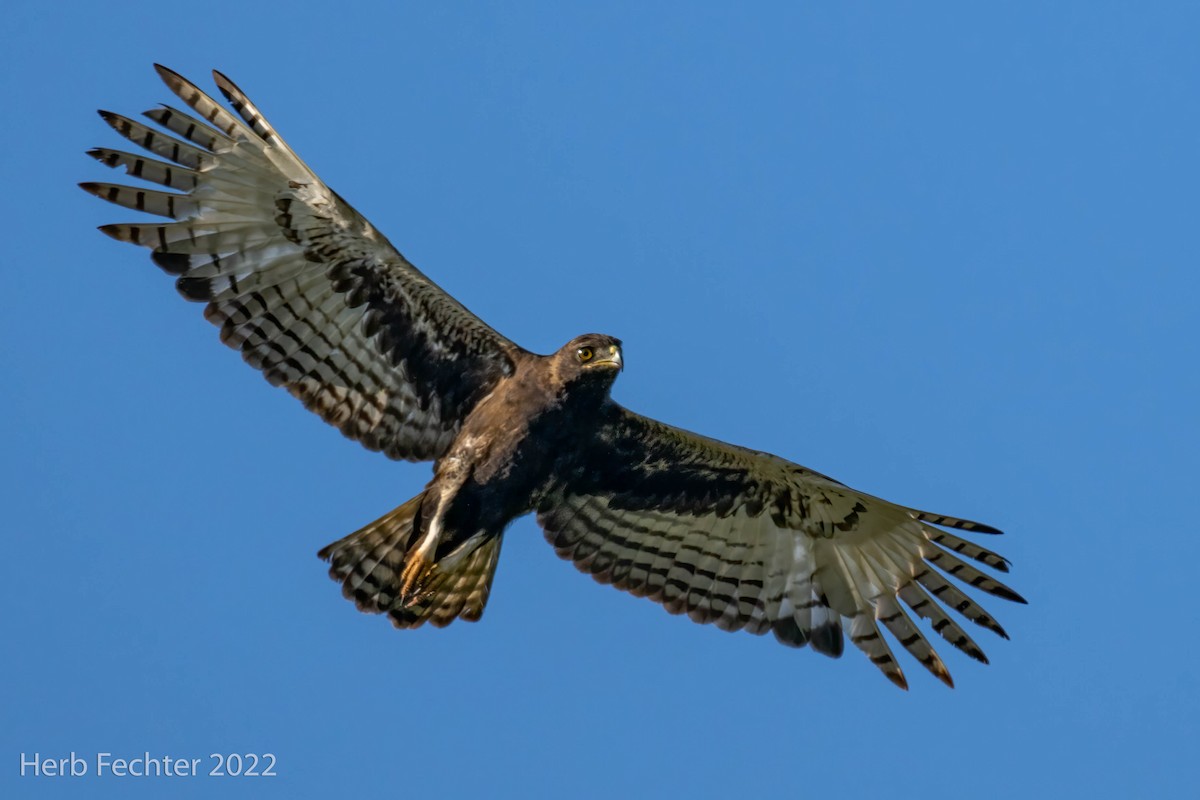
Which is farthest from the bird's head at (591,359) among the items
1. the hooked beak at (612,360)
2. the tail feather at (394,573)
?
the tail feather at (394,573)

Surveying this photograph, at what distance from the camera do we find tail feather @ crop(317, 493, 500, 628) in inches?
422

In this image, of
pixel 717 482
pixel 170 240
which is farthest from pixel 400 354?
pixel 717 482

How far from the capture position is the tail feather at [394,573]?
35.1 feet

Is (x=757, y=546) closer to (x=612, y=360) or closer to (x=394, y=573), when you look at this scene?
(x=612, y=360)

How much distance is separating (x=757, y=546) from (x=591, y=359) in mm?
2137

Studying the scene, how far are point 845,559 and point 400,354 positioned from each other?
3.27 m

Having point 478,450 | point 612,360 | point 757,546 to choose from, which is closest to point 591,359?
point 612,360

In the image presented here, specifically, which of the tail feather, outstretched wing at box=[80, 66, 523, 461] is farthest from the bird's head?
the tail feather

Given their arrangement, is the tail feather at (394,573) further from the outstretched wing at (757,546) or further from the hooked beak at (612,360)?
the hooked beak at (612,360)

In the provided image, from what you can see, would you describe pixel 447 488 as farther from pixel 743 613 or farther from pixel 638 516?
pixel 743 613

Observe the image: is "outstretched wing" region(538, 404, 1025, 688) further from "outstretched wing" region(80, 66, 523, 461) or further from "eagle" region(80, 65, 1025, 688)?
"outstretched wing" region(80, 66, 523, 461)

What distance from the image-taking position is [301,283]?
35.0 ft

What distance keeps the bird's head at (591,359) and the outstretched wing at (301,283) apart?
0.51 metres

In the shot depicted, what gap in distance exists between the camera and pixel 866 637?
37.5ft
